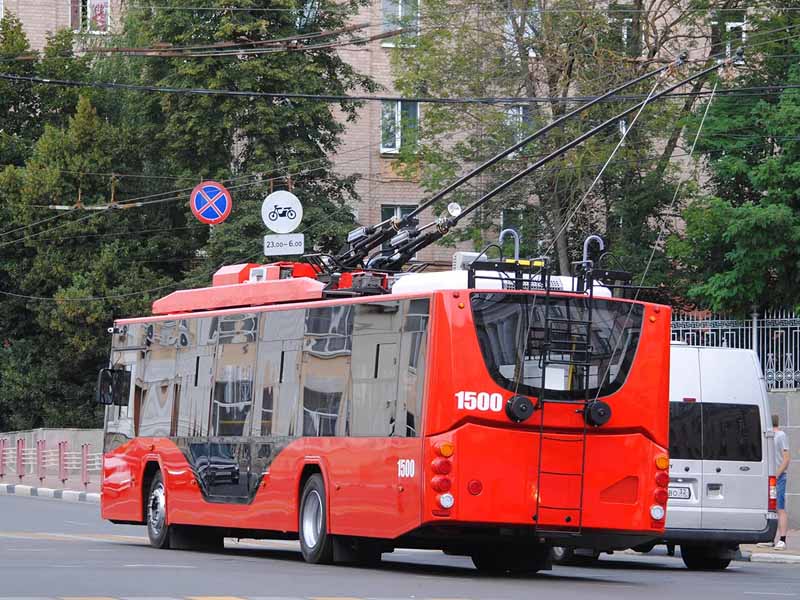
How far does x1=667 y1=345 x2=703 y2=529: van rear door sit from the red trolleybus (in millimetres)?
2816

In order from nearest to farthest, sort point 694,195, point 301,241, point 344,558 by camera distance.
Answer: point 344,558 → point 301,241 → point 694,195

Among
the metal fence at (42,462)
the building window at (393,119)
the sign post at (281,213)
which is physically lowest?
the metal fence at (42,462)

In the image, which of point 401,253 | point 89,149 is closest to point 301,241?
point 401,253

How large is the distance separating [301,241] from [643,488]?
13.7 m

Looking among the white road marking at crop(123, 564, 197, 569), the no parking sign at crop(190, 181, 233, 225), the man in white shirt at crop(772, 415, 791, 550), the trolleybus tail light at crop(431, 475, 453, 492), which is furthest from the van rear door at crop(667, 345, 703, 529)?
the no parking sign at crop(190, 181, 233, 225)

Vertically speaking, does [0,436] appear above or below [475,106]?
below

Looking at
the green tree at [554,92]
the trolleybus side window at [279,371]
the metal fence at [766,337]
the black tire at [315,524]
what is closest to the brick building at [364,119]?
the green tree at [554,92]

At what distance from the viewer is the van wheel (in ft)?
68.1

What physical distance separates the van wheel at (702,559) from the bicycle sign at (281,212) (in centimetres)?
1227

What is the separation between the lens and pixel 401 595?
1357 centimetres

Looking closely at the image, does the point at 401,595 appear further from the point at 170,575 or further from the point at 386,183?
the point at 386,183

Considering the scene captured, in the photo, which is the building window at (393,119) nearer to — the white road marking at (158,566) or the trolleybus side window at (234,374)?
the trolleybus side window at (234,374)

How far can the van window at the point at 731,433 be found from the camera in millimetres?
20438

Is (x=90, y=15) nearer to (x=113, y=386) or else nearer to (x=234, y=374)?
(x=113, y=386)
